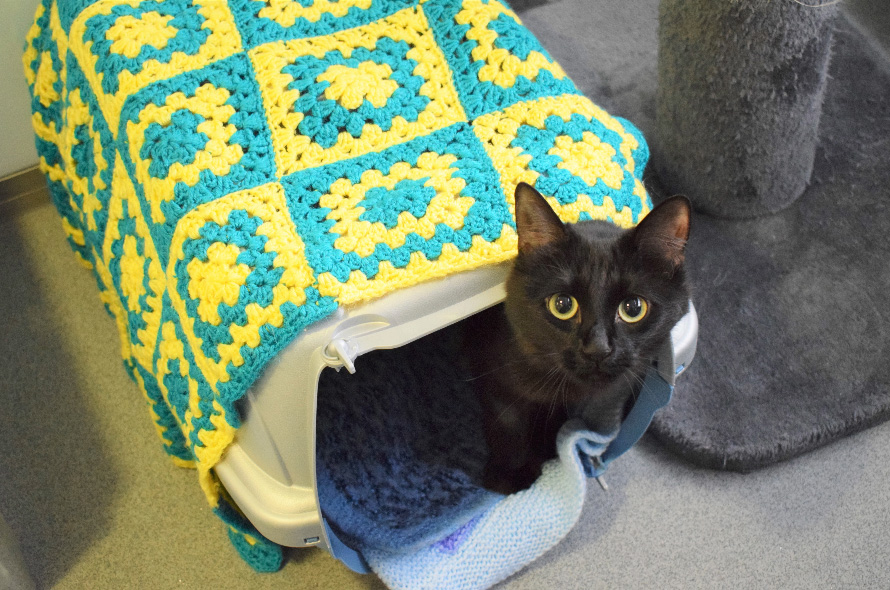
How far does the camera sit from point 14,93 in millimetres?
1483

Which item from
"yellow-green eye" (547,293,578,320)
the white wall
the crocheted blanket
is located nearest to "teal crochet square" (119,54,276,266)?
the crocheted blanket

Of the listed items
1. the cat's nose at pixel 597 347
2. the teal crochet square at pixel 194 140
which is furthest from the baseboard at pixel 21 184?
the cat's nose at pixel 597 347

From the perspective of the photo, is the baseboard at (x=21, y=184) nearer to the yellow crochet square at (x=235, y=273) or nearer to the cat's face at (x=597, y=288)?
the yellow crochet square at (x=235, y=273)

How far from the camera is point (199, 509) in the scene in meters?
1.21

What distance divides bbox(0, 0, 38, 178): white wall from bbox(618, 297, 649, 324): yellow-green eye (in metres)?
1.24

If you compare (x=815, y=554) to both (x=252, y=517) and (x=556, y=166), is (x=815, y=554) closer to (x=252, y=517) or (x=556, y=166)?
(x=556, y=166)

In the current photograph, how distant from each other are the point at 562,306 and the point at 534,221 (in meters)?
0.11

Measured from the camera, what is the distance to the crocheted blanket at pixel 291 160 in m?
0.87

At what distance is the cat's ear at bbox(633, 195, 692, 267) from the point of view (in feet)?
2.74

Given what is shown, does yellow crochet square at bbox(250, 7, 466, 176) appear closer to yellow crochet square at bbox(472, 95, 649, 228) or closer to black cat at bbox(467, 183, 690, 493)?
yellow crochet square at bbox(472, 95, 649, 228)

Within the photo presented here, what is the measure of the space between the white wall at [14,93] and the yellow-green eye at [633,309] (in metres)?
1.24

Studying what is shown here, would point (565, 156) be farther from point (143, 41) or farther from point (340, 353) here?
point (143, 41)

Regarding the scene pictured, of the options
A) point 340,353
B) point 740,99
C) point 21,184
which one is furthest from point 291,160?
point 21,184

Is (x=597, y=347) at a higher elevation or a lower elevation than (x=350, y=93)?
lower
